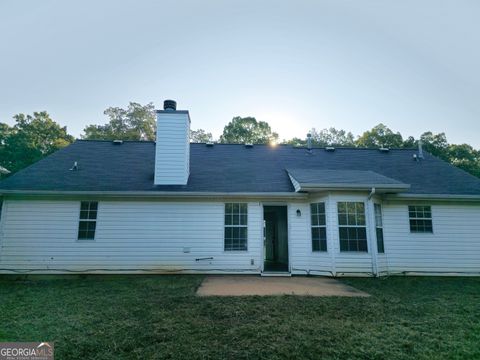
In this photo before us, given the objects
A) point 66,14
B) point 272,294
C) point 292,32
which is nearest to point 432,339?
point 272,294

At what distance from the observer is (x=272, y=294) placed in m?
5.74

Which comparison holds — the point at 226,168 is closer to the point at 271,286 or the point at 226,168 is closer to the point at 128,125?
the point at 271,286

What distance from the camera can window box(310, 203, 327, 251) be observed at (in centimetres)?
845

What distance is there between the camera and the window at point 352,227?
8.20 m

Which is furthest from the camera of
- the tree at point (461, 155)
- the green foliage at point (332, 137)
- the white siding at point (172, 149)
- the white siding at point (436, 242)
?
the green foliage at point (332, 137)

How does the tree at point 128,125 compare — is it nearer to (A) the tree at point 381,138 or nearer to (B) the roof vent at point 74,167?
(B) the roof vent at point 74,167

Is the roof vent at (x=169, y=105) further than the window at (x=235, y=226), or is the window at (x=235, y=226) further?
the roof vent at (x=169, y=105)

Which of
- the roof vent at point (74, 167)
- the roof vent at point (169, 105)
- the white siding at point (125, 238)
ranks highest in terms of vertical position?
the roof vent at point (169, 105)

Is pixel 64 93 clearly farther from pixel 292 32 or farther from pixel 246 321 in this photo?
pixel 246 321

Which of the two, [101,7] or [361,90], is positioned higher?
[101,7]

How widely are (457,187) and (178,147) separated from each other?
1112 cm

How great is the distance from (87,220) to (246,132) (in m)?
24.9

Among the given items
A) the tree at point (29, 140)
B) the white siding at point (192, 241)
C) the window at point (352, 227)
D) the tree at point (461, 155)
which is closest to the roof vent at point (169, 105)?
the white siding at point (192, 241)

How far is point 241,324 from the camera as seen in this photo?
148 inches
